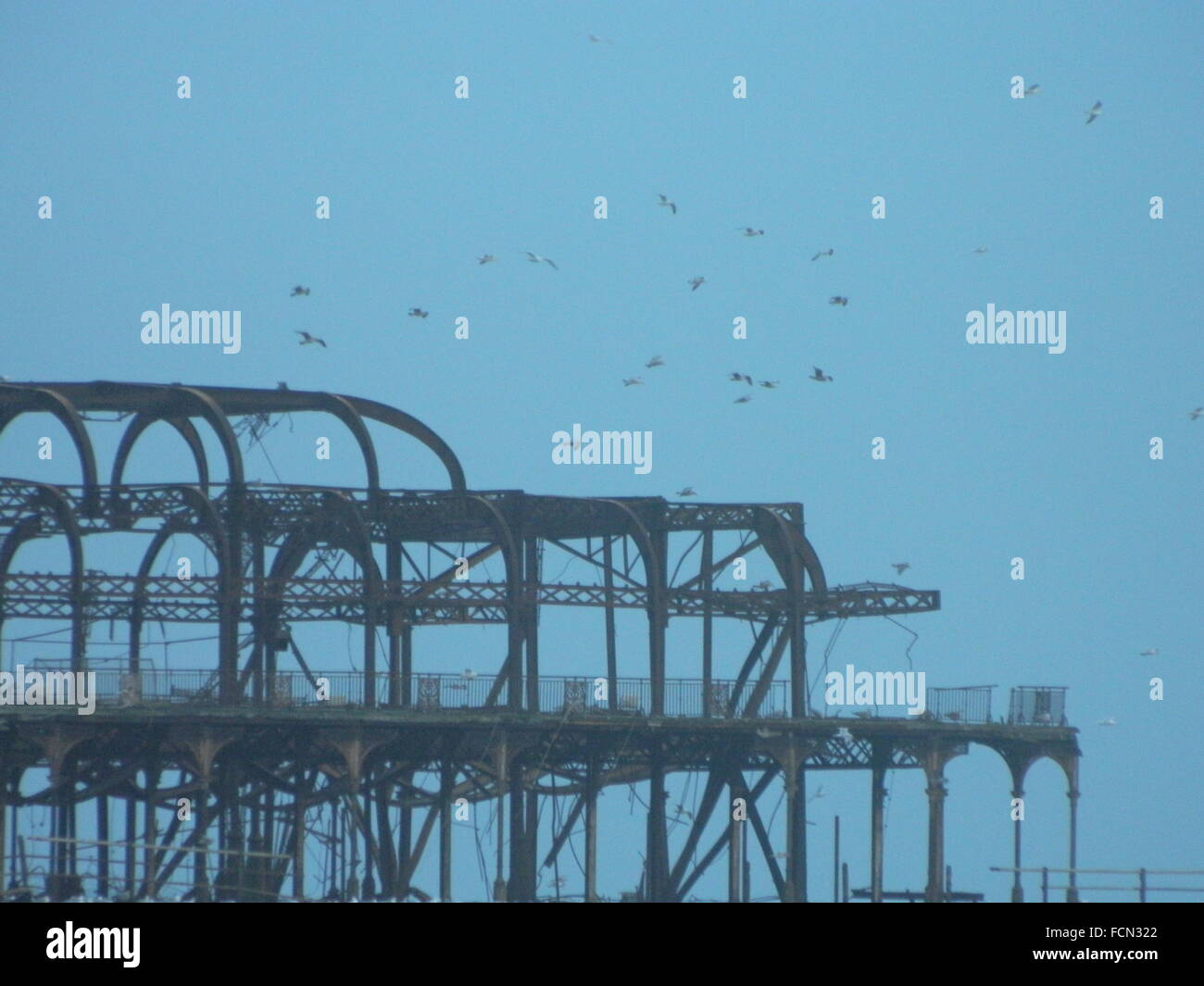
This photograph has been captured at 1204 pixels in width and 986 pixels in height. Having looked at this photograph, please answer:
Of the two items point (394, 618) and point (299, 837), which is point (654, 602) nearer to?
point (394, 618)

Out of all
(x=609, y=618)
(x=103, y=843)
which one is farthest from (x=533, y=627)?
A: (x=103, y=843)

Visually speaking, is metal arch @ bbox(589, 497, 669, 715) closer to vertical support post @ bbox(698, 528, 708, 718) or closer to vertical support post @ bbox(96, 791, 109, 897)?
vertical support post @ bbox(698, 528, 708, 718)

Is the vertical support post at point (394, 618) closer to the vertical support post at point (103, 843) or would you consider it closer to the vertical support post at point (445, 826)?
the vertical support post at point (445, 826)

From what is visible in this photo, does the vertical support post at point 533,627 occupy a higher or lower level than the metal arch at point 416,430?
lower
